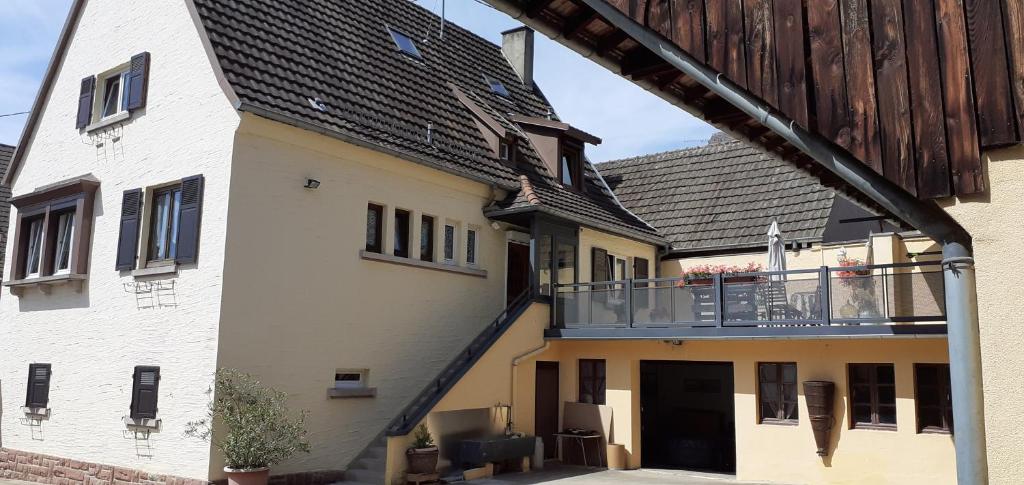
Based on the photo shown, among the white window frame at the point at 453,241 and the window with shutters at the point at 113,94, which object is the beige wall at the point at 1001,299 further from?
the window with shutters at the point at 113,94

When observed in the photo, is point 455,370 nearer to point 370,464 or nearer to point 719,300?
point 370,464

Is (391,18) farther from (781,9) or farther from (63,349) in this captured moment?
(781,9)

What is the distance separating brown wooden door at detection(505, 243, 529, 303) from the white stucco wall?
7.21 metres

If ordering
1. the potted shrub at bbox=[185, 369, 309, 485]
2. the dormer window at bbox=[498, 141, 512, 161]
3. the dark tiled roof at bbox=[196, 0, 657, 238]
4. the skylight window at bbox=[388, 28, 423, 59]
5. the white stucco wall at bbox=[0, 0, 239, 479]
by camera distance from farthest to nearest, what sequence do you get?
the skylight window at bbox=[388, 28, 423, 59], the dormer window at bbox=[498, 141, 512, 161], the dark tiled roof at bbox=[196, 0, 657, 238], the white stucco wall at bbox=[0, 0, 239, 479], the potted shrub at bbox=[185, 369, 309, 485]

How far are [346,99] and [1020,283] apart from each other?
12.5 metres

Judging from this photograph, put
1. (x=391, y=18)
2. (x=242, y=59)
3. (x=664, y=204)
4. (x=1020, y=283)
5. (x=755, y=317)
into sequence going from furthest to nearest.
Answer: (x=664, y=204) < (x=391, y=18) < (x=755, y=317) < (x=242, y=59) < (x=1020, y=283)

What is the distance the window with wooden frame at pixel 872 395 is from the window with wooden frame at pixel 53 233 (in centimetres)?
1446

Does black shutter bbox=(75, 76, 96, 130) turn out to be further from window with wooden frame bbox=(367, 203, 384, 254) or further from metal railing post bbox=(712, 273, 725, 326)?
metal railing post bbox=(712, 273, 725, 326)

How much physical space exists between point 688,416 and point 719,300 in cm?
578

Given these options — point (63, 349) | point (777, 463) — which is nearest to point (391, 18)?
point (63, 349)

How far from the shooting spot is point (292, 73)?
15133mm

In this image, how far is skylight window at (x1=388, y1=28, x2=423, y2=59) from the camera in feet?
64.0

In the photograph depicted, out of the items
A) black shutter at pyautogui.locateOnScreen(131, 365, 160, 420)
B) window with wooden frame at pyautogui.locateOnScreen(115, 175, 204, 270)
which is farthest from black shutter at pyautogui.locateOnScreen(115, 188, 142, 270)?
black shutter at pyautogui.locateOnScreen(131, 365, 160, 420)

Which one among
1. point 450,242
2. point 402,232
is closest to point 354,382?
point 402,232
